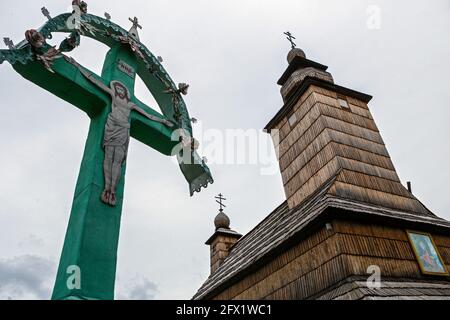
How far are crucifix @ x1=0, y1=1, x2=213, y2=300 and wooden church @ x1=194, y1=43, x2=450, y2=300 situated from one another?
235 inches

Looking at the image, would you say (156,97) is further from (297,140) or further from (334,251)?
(297,140)

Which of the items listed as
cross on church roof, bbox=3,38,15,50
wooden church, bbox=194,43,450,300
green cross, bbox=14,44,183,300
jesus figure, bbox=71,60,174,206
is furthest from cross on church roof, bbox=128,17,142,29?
wooden church, bbox=194,43,450,300

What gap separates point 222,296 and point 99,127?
1276cm

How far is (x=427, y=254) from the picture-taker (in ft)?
36.2

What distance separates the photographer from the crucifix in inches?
141

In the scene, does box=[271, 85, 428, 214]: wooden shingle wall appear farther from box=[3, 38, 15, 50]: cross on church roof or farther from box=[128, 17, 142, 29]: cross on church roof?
box=[3, 38, 15, 50]: cross on church roof

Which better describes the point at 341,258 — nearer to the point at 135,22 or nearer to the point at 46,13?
the point at 135,22

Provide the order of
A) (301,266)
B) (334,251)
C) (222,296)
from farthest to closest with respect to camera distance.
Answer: (222,296), (301,266), (334,251)

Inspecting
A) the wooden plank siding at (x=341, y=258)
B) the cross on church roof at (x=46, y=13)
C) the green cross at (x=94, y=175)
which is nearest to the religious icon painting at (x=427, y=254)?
the wooden plank siding at (x=341, y=258)

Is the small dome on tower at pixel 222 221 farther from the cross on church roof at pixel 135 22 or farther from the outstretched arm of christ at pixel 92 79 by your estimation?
the outstretched arm of christ at pixel 92 79
